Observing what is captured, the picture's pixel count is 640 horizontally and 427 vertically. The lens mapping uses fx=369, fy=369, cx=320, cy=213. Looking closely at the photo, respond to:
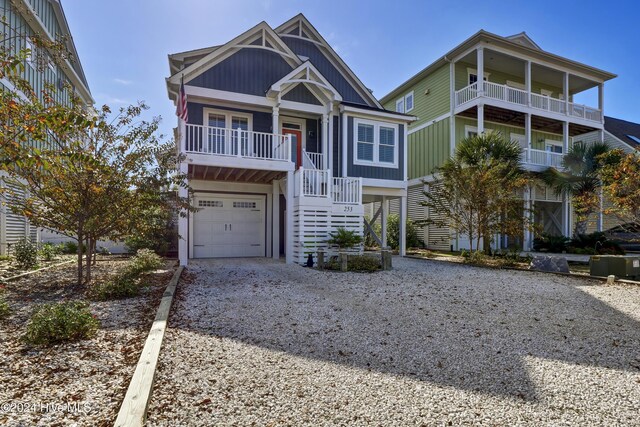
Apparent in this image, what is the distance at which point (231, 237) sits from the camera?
1388cm

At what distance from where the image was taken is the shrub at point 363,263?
992 centimetres

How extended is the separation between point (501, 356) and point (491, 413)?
133 cm

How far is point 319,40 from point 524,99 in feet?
34.5

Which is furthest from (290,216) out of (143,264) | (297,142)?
(143,264)

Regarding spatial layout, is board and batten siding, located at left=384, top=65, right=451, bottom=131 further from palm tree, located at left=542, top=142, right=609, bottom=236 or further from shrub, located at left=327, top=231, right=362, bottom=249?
shrub, located at left=327, top=231, right=362, bottom=249

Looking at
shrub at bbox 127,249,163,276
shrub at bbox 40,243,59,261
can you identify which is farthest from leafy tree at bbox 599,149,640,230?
shrub at bbox 40,243,59,261

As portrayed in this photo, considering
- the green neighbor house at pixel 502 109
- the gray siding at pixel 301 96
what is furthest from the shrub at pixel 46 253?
the green neighbor house at pixel 502 109

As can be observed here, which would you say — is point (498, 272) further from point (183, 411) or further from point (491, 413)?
point (183, 411)

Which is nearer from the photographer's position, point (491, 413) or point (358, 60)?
point (491, 413)

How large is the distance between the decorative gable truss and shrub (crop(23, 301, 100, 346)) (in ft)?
31.8

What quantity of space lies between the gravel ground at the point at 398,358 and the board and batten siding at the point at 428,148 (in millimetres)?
12259

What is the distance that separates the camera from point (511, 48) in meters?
16.9

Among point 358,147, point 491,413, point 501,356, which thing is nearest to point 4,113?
point 491,413

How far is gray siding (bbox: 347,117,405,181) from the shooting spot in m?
13.7
